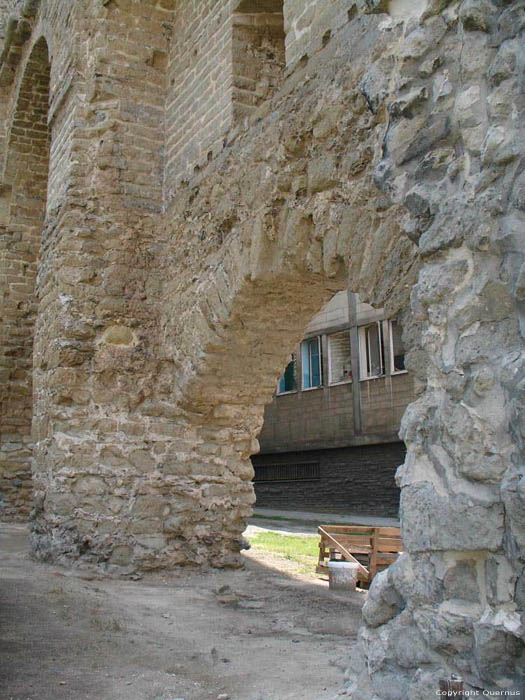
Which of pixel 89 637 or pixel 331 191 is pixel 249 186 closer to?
pixel 331 191

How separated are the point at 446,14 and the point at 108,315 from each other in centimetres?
440

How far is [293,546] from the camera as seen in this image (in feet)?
27.8

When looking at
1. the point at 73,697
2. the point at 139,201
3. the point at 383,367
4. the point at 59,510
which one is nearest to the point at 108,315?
the point at 139,201

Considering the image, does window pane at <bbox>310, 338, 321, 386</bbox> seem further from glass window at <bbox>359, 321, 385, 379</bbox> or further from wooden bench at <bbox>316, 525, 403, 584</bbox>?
wooden bench at <bbox>316, 525, 403, 584</bbox>

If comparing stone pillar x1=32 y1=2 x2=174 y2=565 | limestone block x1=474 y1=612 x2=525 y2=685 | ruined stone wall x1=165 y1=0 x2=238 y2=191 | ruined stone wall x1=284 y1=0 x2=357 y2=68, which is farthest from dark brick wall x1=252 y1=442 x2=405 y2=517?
limestone block x1=474 y1=612 x2=525 y2=685

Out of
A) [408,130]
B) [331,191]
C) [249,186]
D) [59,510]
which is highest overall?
[249,186]

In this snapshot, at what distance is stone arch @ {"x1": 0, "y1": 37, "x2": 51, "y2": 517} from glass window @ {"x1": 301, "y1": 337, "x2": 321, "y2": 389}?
6.73m

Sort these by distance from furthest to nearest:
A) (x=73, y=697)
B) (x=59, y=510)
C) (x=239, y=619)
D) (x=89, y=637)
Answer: (x=59, y=510), (x=239, y=619), (x=89, y=637), (x=73, y=697)

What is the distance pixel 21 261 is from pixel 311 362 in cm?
709

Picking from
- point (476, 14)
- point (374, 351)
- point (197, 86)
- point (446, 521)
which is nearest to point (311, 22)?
point (197, 86)

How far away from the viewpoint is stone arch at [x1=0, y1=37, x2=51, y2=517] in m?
10.0

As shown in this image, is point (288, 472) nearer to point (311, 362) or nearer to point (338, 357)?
point (311, 362)

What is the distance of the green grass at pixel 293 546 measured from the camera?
7.36 metres

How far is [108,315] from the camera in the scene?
20.9ft
